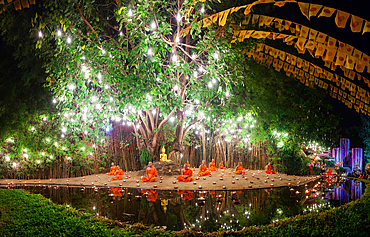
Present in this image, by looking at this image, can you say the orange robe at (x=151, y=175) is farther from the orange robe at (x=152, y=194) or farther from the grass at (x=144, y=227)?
the grass at (x=144, y=227)

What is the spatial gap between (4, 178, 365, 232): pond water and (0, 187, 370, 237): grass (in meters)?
0.51

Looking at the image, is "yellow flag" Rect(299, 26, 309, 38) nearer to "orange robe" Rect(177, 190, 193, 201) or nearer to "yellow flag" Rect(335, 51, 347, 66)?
"yellow flag" Rect(335, 51, 347, 66)

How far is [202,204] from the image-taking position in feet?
20.2

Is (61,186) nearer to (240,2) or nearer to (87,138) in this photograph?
(87,138)

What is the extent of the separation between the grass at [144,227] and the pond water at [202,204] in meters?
0.51

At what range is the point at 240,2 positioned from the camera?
10195 millimetres

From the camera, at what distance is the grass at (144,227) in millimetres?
3758

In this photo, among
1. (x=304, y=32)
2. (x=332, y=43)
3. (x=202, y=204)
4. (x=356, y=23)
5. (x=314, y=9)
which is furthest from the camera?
(x=202, y=204)

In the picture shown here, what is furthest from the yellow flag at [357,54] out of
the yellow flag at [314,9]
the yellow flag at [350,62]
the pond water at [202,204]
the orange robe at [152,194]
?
the orange robe at [152,194]

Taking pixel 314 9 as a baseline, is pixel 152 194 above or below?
below

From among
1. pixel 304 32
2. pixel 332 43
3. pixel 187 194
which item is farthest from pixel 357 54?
pixel 187 194

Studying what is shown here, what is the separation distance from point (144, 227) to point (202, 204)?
214 centimetres

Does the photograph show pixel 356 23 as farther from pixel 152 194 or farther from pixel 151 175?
pixel 151 175

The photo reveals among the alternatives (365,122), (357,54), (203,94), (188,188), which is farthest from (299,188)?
(365,122)
